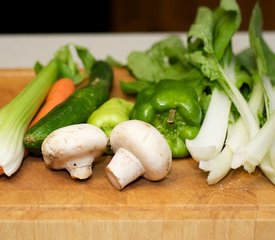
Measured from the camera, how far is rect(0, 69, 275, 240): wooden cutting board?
3.78 feet

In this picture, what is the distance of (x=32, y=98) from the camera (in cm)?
148

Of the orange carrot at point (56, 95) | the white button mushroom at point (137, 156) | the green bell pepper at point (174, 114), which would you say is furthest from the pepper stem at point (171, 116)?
the orange carrot at point (56, 95)

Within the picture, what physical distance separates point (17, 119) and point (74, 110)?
13 cm

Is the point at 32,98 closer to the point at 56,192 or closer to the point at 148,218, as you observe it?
the point at 56,192

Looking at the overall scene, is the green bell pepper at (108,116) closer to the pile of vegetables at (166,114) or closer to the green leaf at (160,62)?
the pile of vegetables at (166,114)

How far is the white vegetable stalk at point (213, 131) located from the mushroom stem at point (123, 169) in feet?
0.44

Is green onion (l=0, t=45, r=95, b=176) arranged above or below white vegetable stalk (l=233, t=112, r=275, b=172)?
below

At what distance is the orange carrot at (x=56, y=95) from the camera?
147 centimetres

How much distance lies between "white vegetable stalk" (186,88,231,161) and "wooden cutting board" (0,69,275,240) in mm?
71

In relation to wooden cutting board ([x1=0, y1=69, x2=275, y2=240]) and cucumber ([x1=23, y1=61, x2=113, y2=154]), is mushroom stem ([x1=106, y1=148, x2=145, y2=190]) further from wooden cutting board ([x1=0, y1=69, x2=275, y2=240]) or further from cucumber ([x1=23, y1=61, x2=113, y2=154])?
cucumber ([x1=23, y1=61, x2=113, y2=154])

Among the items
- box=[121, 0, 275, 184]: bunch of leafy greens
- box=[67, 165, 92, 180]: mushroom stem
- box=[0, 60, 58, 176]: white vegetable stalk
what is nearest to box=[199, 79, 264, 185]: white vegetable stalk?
box=[121, 0, 275, 184]: bunch of leafy greens

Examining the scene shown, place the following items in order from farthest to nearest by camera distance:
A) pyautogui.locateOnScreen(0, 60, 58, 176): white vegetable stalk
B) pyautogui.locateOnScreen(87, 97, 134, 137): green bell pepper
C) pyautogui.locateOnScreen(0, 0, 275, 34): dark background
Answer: pyautogui.locateOnScreen(0, 0, 275, 34): dark background → pyautogui.locateOnScreen(87, 97, 134, 137): green bell pepper → pyautogui.locateOnScreen(0, 60, 58, 176): white vegetable stalk

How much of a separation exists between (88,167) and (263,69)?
0.49 metres

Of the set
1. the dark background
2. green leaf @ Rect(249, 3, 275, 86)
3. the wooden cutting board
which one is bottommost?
the dark background
